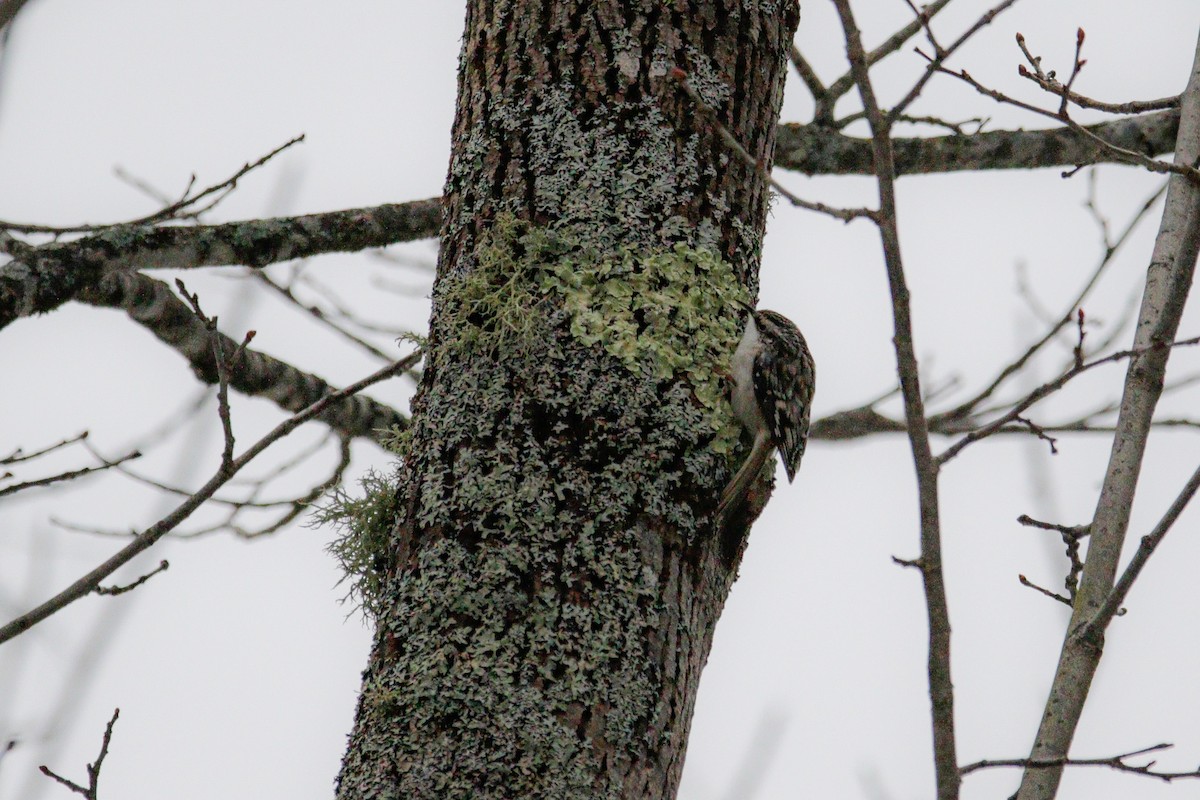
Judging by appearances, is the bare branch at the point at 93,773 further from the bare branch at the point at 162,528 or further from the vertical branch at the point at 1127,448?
the vertical branch at the point at 1127,448

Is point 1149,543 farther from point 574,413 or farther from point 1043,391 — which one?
point 574,413

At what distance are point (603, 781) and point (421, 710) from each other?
31 cm

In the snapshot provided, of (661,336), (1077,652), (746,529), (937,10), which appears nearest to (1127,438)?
(1077,652)

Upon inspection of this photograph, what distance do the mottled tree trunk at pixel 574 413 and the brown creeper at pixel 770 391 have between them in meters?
0.06

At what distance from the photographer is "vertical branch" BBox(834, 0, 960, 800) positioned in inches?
63.1

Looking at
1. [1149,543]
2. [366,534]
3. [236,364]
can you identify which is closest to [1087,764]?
[1149,543]

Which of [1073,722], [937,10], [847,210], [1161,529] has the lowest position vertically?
[1073,722]

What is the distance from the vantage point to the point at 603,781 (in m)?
1.99

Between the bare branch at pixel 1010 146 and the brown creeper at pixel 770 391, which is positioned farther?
the bare branch at pixel 1010 146

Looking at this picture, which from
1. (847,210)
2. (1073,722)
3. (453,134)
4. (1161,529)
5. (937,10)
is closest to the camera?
(847,210)

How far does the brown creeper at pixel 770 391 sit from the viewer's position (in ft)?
8.12

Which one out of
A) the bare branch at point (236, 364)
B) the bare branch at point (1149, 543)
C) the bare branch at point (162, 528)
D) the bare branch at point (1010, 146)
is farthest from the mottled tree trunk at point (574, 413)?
the bare branch at point (1010, 146)

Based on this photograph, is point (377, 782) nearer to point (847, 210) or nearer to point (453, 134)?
point (847, 210)

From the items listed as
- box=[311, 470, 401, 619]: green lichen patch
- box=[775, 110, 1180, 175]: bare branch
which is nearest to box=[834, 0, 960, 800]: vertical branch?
box=[311, 470, 401, 619]: green lichen patch
